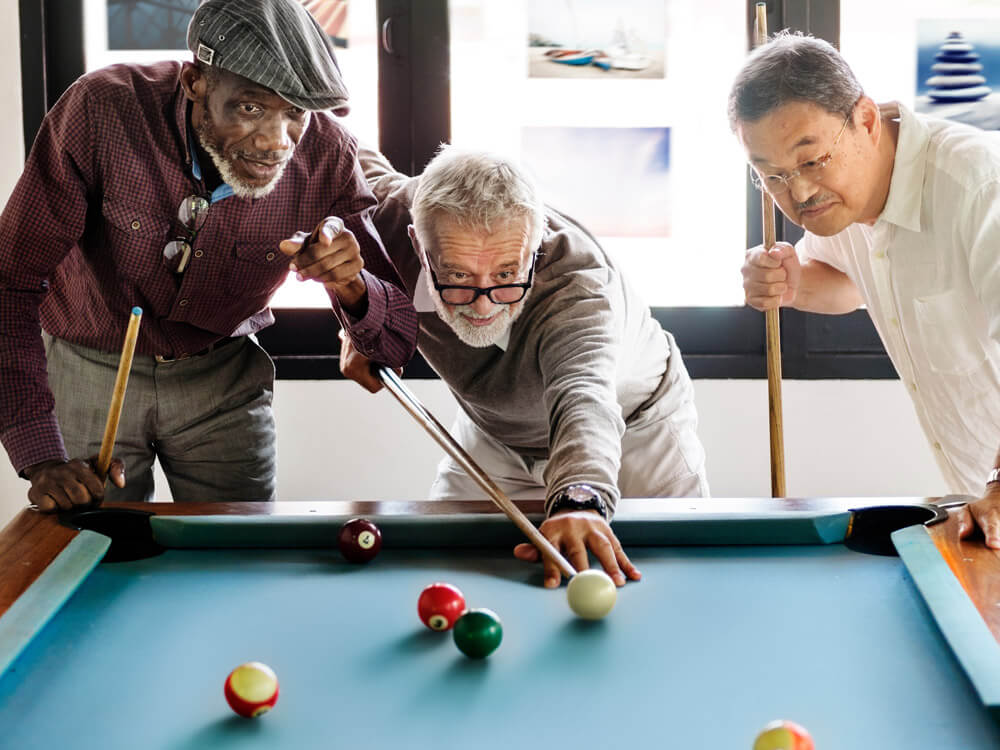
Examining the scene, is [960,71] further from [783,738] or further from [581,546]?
[783,738]

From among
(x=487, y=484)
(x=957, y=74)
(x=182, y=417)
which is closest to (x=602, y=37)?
(x=957, y=74)

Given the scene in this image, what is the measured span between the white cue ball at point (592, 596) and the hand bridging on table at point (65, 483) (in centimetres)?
90

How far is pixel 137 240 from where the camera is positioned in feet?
7.18

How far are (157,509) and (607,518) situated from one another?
0.79 m

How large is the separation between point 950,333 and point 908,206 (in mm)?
281

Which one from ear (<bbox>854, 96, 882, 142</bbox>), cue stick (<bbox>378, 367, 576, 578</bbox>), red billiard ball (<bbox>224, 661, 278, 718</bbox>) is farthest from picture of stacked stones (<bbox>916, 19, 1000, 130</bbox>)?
red billiard ball (<bbox>224, 661, 278, 718</bbox>)

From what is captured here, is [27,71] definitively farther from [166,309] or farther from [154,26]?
[166,309]

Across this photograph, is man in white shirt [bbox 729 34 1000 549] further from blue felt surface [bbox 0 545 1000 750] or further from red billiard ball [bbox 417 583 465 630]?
red billiard ball [bbox 417 583 465 630]

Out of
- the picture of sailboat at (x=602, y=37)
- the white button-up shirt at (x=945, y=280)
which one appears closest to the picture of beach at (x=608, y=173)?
the picture of sailboat at (x=602, y=37)

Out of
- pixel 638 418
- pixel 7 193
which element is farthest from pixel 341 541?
pixel 7 193

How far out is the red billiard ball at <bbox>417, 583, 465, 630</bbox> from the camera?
1418 millimetres

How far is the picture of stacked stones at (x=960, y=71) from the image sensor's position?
11.4ft

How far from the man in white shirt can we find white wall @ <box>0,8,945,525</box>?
114cm

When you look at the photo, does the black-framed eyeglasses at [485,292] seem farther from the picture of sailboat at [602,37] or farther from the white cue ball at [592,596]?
the picture of sailboat at [602,37]
